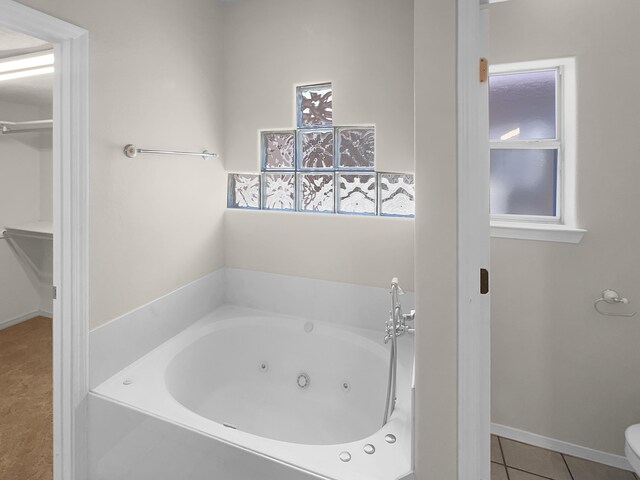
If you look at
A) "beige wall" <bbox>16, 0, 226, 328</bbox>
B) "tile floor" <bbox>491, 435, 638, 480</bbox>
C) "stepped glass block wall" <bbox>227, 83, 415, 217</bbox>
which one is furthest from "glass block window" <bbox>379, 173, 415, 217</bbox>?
"tile floor" <bbox>491, 435, 638, 480</bbox>

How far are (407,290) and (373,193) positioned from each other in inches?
25.0

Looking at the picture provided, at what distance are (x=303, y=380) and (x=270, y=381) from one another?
221 millimetres

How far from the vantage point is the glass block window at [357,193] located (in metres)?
2.23

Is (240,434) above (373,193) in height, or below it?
below

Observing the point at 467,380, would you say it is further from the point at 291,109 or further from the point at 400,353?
the point at 291,109

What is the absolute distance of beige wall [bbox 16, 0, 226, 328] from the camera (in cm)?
160

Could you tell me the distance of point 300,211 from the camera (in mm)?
2422

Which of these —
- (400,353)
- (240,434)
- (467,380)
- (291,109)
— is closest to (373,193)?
(291,109)

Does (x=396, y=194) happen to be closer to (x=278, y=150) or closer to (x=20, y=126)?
(x=278, y=150)

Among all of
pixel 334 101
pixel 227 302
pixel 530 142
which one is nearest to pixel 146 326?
pixel 227 302

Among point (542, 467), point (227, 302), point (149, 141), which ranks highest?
point (149, 141)

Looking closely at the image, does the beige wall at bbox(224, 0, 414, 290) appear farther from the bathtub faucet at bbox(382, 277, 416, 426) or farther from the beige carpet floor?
the beige carpet floor

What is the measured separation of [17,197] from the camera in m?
3.50

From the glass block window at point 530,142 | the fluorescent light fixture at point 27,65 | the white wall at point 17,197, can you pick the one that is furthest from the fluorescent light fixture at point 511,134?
the white wall at point 17,197
